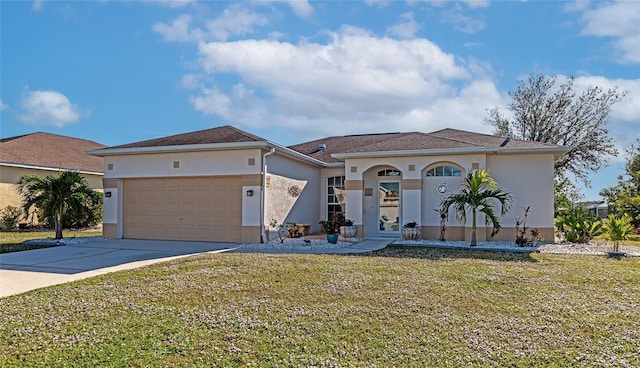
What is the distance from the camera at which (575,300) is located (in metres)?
6.11

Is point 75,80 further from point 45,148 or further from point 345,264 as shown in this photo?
point 345,264

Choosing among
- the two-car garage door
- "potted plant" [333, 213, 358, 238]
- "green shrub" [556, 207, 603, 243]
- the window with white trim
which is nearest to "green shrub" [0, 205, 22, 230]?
the two-car garage door

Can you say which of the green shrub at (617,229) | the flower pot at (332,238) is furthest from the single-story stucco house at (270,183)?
the green shrub at (617,229)

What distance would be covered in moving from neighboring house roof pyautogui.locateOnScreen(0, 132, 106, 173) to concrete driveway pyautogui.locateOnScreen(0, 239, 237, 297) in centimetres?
703

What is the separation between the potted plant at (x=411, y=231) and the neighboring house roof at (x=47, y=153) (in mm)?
13745

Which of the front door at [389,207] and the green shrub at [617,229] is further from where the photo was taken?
the front door at [389,207]

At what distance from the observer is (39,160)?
65.0ft

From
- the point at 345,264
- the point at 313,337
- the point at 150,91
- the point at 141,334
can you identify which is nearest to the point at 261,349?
the point at 313,337

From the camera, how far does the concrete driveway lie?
7.73m

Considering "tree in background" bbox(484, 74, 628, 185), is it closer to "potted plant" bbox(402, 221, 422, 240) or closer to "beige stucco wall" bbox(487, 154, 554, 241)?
"beige stucco wall" bbox(487, 154, 554, 241)

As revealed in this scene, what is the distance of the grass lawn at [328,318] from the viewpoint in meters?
4.16

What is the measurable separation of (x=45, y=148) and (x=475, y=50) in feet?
70.0

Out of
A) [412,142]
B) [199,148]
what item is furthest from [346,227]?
[199,148]

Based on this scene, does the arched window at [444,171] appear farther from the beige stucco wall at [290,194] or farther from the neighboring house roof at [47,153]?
the neighboring house roof at [47,153]
